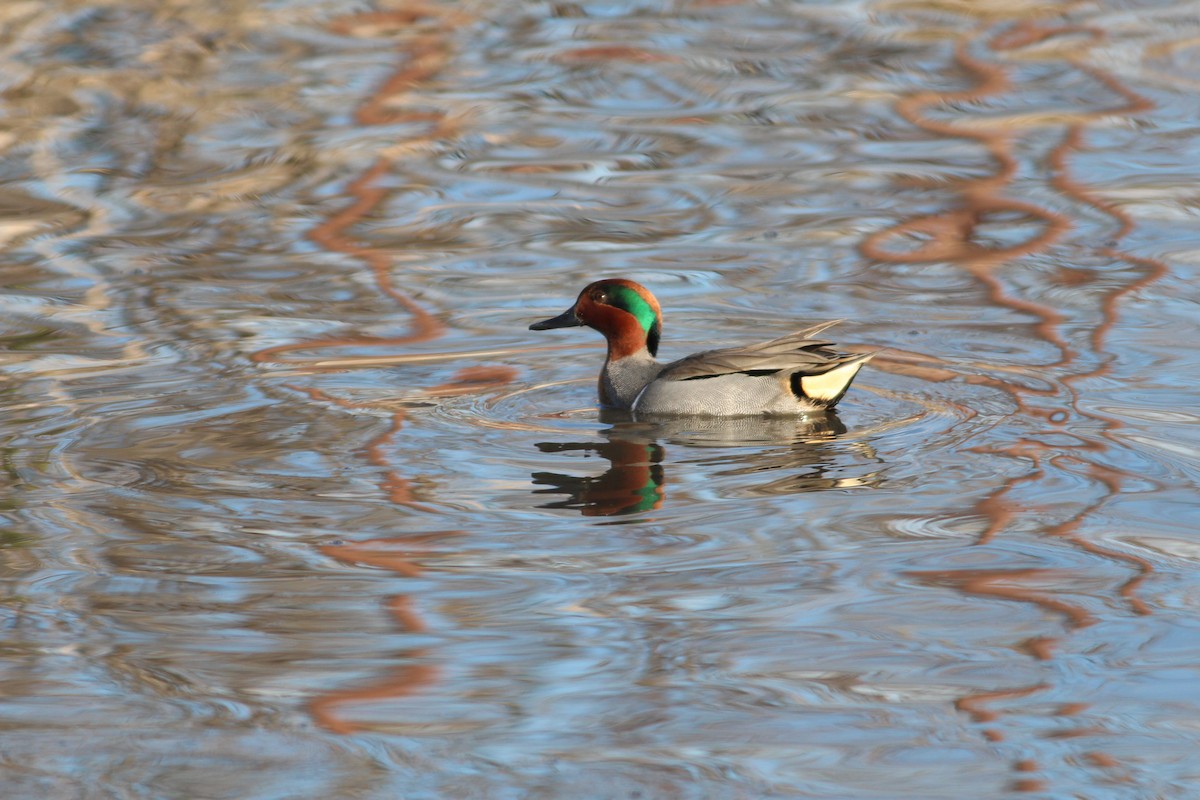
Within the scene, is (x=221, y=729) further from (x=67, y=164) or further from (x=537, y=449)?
(x=67, y=164)

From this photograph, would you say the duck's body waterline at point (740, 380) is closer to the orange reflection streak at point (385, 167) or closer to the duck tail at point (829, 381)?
the duck tail at point (829, 381)

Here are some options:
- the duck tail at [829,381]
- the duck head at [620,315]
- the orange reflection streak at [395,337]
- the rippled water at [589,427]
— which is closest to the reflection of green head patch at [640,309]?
the duck head at [620,315]

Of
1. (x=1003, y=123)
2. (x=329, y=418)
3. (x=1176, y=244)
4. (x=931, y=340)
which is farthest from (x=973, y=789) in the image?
(x=1003, y=123)

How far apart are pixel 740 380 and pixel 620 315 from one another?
92 cm

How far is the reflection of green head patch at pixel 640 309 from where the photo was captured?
9.05 meters

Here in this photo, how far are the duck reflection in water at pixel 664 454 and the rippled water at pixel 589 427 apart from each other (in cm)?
3

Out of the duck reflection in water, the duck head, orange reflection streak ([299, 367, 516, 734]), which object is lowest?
the duck reflection in water

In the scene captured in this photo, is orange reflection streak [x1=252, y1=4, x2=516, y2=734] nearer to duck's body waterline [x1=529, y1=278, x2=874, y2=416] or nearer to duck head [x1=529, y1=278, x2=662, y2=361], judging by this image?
duck head [x1=529, y1=278, x2=662, y2=361]

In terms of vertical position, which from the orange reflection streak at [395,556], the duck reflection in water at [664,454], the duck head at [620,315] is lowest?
the duck reflection in water at [664,454]

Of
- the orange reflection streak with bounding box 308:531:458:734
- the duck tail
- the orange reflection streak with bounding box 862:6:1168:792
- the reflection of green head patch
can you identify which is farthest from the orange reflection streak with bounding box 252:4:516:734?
the orange reflection streak with bounding box 862:6:1168:792

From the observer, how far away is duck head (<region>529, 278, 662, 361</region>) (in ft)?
29.6

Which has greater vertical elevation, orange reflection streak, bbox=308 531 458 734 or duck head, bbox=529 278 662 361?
duck head, bbox=529 278 662 361

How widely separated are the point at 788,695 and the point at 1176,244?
21.5 ft

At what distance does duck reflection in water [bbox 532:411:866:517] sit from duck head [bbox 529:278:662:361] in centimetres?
45
